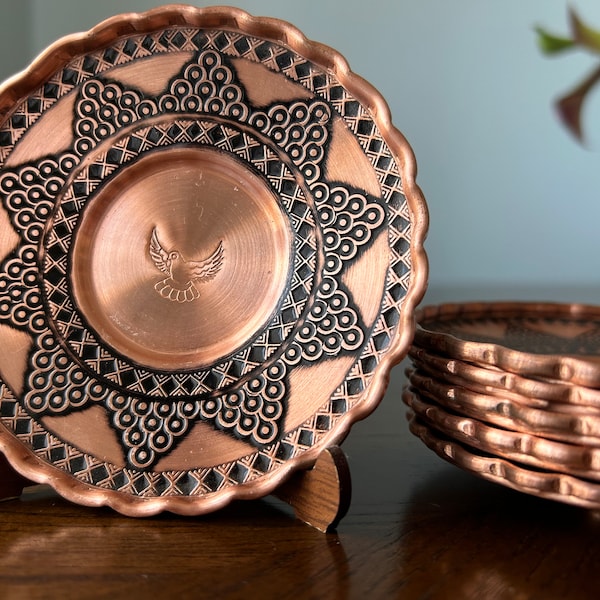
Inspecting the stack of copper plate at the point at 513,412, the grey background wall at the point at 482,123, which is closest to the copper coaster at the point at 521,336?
the stack of copper plate at the point at 513,412

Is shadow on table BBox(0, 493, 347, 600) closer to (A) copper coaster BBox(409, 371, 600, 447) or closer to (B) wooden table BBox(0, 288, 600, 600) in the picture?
(B) wooden table BBox(0, 288, 600, 600)

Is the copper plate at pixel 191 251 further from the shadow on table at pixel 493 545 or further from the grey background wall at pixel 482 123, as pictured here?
the grey background wall at pixel 482 123

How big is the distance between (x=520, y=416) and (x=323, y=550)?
219mm

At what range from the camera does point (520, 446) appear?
2.14 ft

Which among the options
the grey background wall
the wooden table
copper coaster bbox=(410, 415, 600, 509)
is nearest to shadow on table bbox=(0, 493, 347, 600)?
the wooden table

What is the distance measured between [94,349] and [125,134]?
0.23 meters

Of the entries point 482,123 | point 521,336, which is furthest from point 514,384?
point 482,123

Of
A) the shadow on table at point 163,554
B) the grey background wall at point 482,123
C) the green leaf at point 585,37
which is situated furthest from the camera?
the grey background wall at point 482,123

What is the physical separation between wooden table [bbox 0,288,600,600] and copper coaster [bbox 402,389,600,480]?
3.5 inches

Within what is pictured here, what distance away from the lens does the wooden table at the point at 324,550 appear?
59cm

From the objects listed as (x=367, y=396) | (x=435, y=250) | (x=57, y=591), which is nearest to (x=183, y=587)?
(x=57, y=591)

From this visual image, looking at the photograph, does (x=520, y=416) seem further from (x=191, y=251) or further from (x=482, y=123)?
(x=482, y=123)

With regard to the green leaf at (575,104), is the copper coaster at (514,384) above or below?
below

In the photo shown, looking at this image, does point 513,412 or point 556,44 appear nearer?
point 556,44
